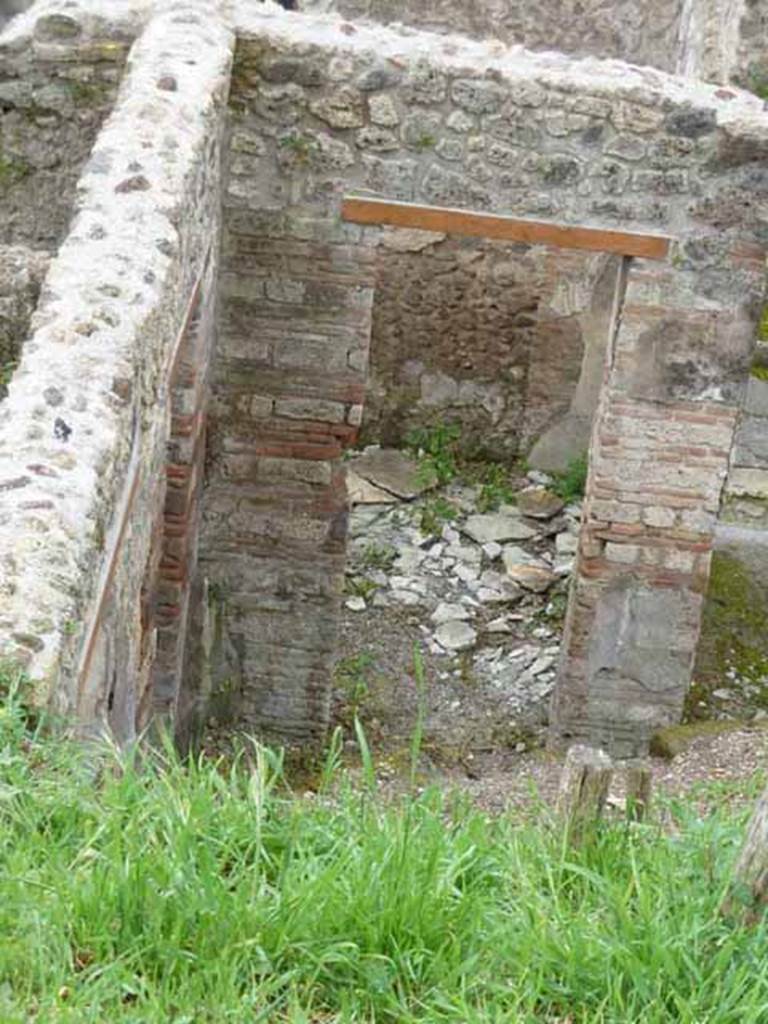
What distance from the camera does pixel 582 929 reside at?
2.95m

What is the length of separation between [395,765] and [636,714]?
111 cm

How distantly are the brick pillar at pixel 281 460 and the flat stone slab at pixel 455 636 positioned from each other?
112 cm

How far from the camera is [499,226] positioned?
6.53 metres

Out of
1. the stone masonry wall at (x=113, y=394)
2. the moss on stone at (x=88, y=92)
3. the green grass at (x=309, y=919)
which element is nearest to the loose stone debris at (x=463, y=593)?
the stone masonry wall at (x=113, y=394)

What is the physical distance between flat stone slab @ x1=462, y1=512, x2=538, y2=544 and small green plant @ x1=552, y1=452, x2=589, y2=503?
1.21ft

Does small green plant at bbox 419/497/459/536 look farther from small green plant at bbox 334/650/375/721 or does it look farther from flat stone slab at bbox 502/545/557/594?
small green plant at bbox 334/650/375/721

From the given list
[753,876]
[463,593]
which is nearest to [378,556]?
[463,593]

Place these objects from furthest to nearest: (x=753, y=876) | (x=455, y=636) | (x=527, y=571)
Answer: (x=527, y=571)
(x=455, y=636)
(x=753, y=876)

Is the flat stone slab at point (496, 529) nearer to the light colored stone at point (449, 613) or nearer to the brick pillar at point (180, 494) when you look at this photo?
the light colored stone at point (449, 613)

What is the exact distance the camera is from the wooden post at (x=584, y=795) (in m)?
3.31

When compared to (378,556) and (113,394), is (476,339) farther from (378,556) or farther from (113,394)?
(113,394)

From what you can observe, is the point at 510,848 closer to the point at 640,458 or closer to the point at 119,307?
the point at 119,307

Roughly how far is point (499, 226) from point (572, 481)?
3.41 meters

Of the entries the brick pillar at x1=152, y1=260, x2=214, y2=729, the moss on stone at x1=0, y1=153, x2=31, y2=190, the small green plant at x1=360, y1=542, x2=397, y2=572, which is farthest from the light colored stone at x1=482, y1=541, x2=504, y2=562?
the moss on stone at x1=0, y1=153, x2=31, y2=190
